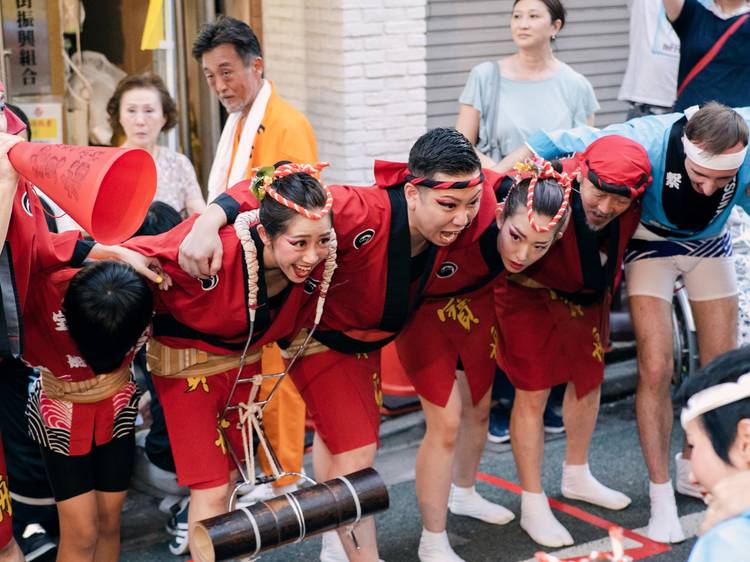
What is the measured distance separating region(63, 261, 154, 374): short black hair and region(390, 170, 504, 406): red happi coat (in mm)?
1074

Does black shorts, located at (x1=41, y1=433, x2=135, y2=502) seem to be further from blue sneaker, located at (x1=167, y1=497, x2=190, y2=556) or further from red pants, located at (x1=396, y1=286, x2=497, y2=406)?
red pants, located at (x1=396, y1=286, x2=497, y2=406)

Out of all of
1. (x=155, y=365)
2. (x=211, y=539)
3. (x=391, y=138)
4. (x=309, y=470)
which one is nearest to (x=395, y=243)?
(x=155, y=365)

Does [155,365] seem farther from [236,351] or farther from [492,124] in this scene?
[492,124]

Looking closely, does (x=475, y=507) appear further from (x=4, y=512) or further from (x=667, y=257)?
(x=4, y=512)

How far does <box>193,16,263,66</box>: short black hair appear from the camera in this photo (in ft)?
16.2

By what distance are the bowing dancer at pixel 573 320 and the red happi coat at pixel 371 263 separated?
42cm

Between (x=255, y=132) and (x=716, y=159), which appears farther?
(x=255, y=132)

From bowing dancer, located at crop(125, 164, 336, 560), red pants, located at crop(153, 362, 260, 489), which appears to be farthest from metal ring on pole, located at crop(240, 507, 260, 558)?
red pants, located at crop(153, 362, 260, 489)

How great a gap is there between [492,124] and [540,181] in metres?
1.53

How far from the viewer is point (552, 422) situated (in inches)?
231

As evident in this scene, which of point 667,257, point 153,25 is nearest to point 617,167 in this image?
point 667,257

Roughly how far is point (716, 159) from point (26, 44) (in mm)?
3374

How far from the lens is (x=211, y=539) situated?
355cm

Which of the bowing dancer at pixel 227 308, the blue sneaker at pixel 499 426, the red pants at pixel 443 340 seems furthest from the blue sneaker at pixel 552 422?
A: the bowing dancer at pixel 227 308
